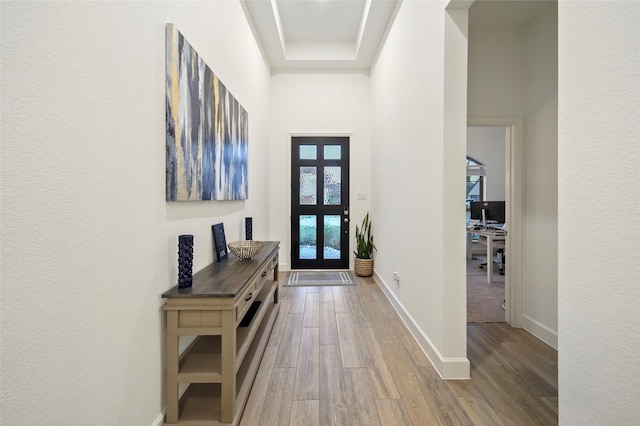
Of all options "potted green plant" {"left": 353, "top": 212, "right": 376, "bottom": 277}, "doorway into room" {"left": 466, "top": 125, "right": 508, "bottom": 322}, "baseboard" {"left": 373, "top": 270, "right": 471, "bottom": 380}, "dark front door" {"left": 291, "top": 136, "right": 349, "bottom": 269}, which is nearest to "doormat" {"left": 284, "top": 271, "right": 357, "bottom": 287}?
"potted green plant" {"left": 353, "top": 212, "right": 376, "bottom": 277}

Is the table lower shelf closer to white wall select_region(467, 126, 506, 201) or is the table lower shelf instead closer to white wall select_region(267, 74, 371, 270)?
white wall select_region(267, 74, 371, 270)

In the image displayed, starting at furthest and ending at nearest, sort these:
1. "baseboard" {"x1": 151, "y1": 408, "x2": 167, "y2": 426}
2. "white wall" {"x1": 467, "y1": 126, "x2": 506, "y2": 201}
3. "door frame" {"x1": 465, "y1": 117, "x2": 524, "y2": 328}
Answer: "white wall" {"x1": 467, "y1": 126, "x2": 506, "y2": 201}
"door frame" {"x1": 465, "y1": 117, "x2": 524, "y2": 328}
"baseboard" {"x1": 151, "y1": 408, "x2": 167, "y2": 426}

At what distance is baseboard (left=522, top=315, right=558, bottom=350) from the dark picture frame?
8.96ft

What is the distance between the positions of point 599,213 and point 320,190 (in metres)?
3.90

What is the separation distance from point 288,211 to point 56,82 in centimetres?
385

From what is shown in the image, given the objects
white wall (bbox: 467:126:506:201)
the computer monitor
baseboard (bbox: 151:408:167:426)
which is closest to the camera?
baseboard (bbox: 151:408:167:426)

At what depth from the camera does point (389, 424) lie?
1454 millimetres

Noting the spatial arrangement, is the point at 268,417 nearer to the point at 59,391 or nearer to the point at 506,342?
the point at 59,391

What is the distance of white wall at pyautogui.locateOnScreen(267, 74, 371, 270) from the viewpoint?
4582mm

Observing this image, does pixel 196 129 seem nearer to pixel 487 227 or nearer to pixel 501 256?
pixel 487 227

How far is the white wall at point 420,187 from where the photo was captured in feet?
6.15

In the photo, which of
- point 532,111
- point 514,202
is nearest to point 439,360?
point 514,202

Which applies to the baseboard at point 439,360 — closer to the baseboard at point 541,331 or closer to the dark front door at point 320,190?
the baseboard at point 541,331

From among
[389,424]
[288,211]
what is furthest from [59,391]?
[288,211]
